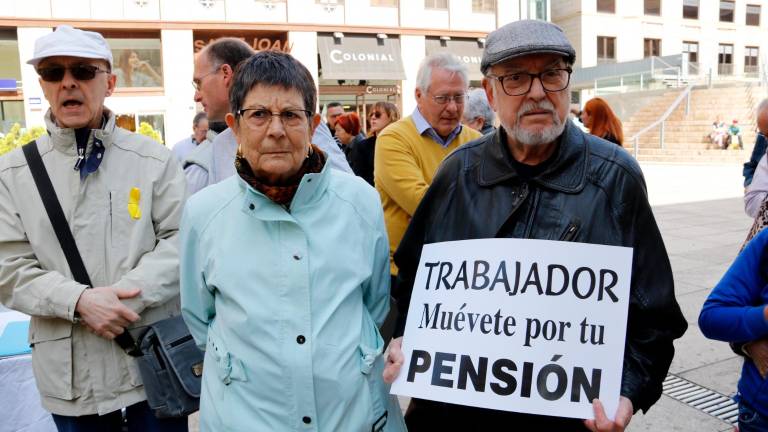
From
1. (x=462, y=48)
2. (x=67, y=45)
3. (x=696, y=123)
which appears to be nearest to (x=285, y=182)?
(x=67, y=45)

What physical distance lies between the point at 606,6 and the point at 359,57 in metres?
19.9

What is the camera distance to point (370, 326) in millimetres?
1904

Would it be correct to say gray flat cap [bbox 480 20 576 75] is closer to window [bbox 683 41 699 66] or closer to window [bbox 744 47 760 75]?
window [bbox 683 41 699 66]

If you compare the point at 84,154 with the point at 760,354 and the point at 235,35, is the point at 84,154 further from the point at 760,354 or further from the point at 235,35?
the point at 235,35

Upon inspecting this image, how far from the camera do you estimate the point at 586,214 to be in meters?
1.77

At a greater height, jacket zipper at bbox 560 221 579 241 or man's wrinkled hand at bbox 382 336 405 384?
jacket zipper at bbox 560 221 579 241

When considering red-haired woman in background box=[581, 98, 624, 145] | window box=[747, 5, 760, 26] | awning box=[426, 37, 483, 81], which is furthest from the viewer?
window box=[747, 5, 760, 26]

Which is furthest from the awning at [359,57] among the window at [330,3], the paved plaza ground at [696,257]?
the paved plaza ground at [696,257]

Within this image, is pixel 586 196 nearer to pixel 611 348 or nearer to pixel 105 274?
pixel 611 348

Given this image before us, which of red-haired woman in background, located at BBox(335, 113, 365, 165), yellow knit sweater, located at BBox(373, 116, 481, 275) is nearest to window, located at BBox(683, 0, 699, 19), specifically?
red-haired woman in background, located at BBox(335, 113, 365, 165)

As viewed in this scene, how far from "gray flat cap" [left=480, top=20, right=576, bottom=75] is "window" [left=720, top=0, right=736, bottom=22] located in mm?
49664

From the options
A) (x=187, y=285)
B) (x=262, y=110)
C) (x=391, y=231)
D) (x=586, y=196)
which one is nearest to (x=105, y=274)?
(x=187, y=285)

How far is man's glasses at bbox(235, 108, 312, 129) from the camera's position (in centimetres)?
183

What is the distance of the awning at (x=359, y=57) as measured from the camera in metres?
25.6
